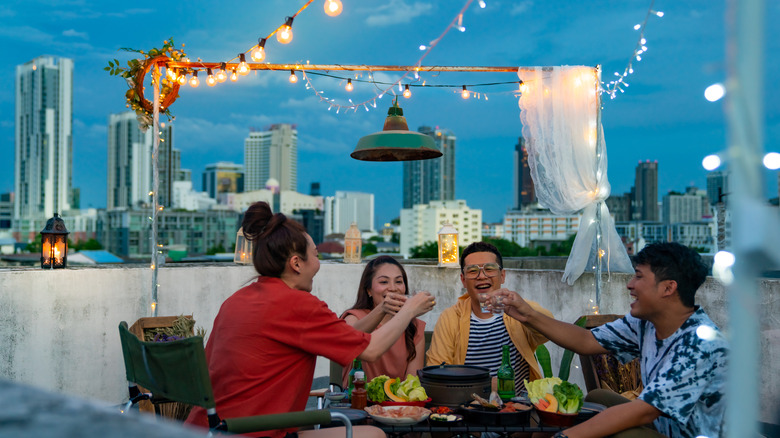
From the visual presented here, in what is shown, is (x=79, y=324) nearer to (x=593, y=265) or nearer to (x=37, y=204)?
(x=593, y=265)

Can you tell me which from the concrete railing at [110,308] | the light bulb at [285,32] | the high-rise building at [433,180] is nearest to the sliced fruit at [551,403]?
the concrete railing at [110,308]

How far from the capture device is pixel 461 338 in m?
3.45

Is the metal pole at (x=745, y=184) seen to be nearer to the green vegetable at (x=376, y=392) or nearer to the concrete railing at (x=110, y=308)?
the green vegetable at (x=376, y=392)

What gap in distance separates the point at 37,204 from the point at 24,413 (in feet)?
431

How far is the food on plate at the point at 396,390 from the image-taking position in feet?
8.51

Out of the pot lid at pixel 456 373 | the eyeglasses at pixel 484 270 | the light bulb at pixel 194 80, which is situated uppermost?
the light bulb at pixel 194 80

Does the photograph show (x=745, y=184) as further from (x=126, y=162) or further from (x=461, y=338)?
(x=126, y=162)

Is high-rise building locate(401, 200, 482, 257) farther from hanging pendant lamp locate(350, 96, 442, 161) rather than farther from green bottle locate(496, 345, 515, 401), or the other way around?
green bottle locate(496, 345, 515, 401)

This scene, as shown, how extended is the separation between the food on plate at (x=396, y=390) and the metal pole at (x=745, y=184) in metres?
1.91

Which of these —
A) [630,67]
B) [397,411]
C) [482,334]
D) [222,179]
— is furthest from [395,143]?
[222,179]

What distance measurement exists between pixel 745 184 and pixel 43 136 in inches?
5086

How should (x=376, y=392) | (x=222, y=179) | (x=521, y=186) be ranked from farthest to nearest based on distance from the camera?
(x=222, y=179) < (x=521, y=186) < (x=376, y=392)

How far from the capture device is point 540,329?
2.84 meters

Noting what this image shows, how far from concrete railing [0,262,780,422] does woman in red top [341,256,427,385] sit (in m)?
1.02
